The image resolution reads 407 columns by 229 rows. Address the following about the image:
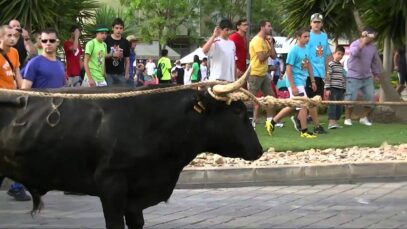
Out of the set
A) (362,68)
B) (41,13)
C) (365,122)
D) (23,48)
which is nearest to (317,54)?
(362,68)

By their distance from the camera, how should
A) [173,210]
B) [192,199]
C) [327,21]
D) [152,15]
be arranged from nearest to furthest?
[173,210], [192,199], [327,21], [152,15]

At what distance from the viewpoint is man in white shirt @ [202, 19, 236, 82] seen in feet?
38.8

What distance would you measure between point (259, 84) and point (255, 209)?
561 centimetres

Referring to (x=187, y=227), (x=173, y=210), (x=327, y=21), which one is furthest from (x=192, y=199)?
(x=327, y=21)

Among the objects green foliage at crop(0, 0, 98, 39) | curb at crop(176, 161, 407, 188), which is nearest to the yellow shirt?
curb at crop(176, 161, 407, 188)

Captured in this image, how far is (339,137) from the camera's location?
11461 millimetres

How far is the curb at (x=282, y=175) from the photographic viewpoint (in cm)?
860

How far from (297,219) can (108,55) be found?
6198 millimetres

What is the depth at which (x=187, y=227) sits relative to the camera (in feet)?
21.3

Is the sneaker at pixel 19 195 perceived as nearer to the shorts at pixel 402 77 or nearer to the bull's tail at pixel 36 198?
the bull's tail at pixel 36 198

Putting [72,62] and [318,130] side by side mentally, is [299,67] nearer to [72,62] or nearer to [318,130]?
[318,130]

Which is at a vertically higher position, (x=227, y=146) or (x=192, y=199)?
(x=227, y=146)

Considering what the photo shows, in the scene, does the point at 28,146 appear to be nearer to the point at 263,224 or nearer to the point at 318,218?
the point at 263,224

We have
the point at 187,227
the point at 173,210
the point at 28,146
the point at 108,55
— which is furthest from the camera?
the point at 108,55
